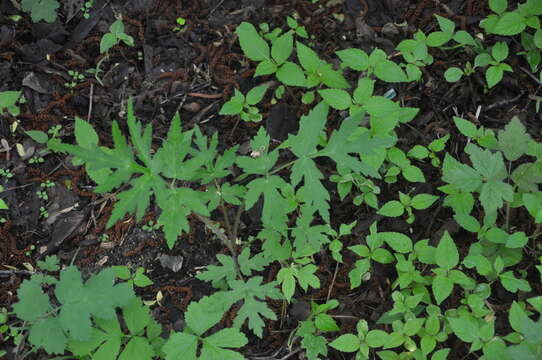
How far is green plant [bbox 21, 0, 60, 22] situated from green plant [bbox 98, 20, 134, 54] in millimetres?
384

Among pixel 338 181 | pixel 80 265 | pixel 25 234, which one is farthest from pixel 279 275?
pixel 25 234

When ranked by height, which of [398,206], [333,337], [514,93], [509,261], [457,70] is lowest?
[333,337]

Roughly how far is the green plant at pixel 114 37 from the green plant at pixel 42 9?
38cm

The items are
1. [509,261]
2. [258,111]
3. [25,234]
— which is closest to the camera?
[509,261]

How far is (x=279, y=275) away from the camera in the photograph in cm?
249

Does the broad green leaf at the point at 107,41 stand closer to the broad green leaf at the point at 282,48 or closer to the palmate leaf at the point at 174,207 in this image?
the broad green leaf at the point at 282,48

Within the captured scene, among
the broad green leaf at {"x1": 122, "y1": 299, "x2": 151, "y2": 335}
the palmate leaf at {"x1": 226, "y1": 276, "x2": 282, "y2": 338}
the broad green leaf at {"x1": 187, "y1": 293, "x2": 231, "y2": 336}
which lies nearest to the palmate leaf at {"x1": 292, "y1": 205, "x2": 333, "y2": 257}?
the palmate leaf at {"x1": 226, "y1": 276, "x2": 282, "y2": 338}

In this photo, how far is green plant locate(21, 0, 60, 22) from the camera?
305 centimetres

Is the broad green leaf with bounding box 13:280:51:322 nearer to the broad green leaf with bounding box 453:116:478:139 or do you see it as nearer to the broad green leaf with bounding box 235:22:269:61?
the broad green leaf with bounding box 235:22:269:61

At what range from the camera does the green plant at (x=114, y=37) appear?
9.70 feet

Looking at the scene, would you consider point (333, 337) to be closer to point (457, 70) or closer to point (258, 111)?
point (258, 111)

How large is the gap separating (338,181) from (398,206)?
0.35 metres

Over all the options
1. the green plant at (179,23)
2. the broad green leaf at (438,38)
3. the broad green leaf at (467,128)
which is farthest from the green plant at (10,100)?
the broad green leaf at (467,128)

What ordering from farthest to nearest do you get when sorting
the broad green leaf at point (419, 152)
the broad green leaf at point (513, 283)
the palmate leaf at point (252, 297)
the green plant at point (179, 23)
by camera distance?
the green plant at point (179, 23) → the broad green leaf at point (419, 152) → the broad green leaf at point (513, 283) → the palmate leaf at point (252, 297)
